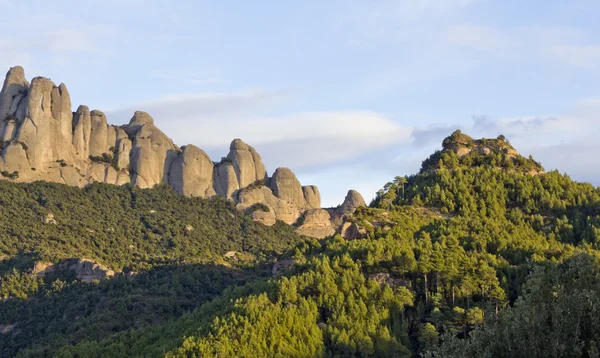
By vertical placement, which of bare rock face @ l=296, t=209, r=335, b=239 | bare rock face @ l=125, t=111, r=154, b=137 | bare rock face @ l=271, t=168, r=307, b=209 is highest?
bare rock face @ l=125, t=111, r=154, b=137

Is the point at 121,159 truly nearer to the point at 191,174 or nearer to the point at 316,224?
the point at 191,174

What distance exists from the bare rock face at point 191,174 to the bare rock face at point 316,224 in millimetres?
18353

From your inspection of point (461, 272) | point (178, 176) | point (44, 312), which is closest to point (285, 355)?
point (461, 272)

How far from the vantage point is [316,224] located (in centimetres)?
17538

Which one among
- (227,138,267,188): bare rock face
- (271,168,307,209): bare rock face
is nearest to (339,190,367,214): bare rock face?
(271,168,307,209): bare rock face

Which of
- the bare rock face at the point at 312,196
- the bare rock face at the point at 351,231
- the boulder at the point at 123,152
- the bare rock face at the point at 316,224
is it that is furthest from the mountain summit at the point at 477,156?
the boulder at the point at 123,152

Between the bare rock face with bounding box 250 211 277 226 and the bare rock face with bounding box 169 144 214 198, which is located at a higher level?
the bare rock face with bounding box 169 144 214 198

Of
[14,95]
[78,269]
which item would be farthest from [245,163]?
[78,269]

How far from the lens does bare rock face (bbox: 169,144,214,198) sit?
171 meters

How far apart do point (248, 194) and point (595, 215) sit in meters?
87.6

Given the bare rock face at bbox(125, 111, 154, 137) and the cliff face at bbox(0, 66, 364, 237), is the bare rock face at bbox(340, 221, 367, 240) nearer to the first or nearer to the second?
the cliff face at bbox(0, 66, 364, 237)

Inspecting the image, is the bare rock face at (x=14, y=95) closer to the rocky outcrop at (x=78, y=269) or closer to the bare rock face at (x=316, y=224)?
the rocky outcrop at (x=78, y=269)

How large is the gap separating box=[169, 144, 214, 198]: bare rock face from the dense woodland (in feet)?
73.2

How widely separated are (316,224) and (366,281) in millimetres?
97468
